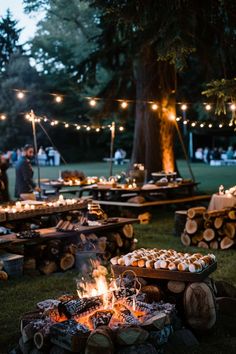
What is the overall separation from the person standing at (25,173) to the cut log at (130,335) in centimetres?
800

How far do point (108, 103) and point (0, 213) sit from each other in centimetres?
1066

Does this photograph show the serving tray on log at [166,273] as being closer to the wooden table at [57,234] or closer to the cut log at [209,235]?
the wooden table at [57,234]

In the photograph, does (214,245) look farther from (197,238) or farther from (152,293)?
(152,293)

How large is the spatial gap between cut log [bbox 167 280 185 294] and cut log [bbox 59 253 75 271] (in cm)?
306

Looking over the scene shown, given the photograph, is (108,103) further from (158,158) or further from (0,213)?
(0,213)

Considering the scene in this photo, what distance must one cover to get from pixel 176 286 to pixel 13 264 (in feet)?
10.2

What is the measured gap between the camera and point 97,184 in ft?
45.9

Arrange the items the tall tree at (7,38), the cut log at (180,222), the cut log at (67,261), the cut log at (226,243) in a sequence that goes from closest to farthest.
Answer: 1. the cut log at (67,261)
2. the cut log at (226,243)
3. the cut log at (180,222)
4. the tall tree at (7,38)

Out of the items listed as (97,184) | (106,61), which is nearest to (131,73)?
(106,61)

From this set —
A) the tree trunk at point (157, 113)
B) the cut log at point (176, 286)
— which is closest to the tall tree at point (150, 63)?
the tree trunk at point (157, 113)

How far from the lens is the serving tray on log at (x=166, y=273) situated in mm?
4979

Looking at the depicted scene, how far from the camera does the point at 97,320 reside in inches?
168

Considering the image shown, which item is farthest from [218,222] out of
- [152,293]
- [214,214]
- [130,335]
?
[130,335]

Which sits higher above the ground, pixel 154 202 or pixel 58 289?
pixel 154 202
